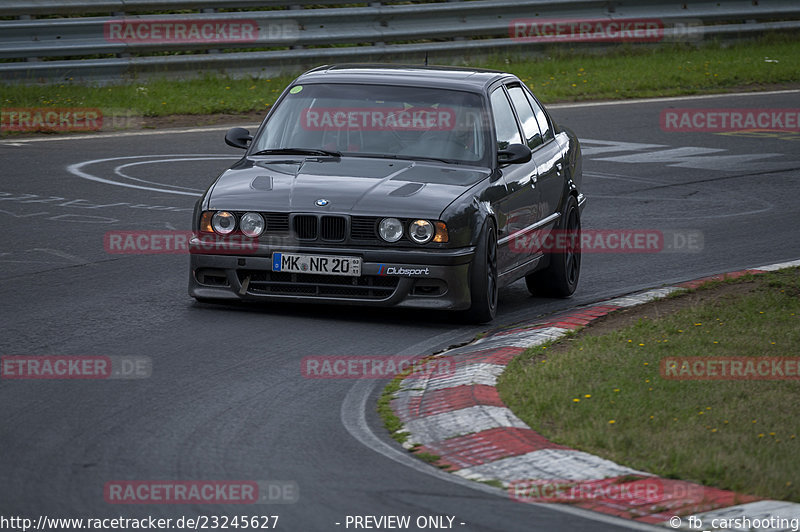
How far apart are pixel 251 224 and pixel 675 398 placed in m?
3.20

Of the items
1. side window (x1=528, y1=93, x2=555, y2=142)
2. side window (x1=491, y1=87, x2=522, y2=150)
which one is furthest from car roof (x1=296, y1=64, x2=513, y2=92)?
side window (x1=528, y1=93, x2=555, y2=142)

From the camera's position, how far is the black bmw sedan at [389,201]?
28.1 ft

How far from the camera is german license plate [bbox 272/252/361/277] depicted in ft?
28.0

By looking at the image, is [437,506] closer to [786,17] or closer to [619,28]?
[619,28]

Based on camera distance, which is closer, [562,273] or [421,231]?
[421,231]

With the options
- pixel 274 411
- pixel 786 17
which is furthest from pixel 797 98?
pixel 274 411

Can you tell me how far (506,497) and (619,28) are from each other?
20.9 metres

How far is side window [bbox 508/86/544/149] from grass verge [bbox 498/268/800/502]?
178 centimetres

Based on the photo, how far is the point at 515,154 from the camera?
9234mm

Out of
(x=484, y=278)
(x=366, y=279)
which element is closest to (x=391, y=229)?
(x=366, y=279)

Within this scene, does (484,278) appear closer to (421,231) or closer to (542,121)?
(421,231)

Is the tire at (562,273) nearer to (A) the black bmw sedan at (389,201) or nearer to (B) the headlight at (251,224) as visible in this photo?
(A) the black bmw sedan at (389,201)

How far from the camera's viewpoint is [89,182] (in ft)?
45.3

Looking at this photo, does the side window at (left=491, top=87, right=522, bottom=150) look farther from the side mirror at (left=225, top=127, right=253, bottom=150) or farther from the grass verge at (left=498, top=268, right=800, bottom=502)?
the side mirror at (left=225, top=127, right=253, bottom=150)
